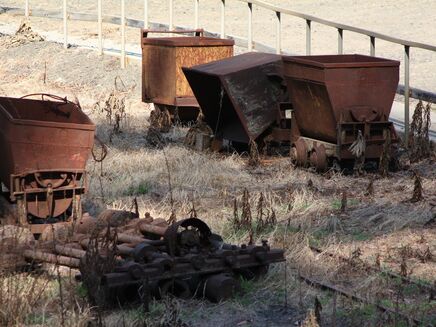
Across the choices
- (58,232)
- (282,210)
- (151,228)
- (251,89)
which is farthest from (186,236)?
(251,89)

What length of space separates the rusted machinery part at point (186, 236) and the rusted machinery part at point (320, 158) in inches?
170

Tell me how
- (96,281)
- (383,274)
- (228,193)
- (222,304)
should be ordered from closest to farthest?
(96,281) → (222,304) → (383,274) → (228,193)

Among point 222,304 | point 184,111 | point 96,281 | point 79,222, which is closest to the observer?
point 96,281

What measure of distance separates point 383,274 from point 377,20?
74.8 ft

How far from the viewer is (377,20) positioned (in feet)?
100.0

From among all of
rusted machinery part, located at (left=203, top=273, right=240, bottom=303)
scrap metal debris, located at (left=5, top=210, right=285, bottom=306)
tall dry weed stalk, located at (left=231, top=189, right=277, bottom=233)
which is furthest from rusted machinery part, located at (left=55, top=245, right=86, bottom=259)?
tall dry weed stalk, located at (left=231, top=189, right=277, bottom=233)

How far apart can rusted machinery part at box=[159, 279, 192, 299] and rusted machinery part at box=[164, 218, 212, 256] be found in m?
0.32

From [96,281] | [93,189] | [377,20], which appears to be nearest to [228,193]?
[93,189]

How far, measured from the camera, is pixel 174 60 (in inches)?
634

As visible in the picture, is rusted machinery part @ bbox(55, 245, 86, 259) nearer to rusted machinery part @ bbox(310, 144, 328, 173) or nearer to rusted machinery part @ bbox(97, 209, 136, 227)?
rusted machinery part @ bbox(97, 209, 136, 227)

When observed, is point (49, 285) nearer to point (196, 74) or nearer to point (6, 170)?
point (6, 170)

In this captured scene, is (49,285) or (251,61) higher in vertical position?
(251,61)

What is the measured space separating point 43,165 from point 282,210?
2.47 metres

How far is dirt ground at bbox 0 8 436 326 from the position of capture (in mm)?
7719
